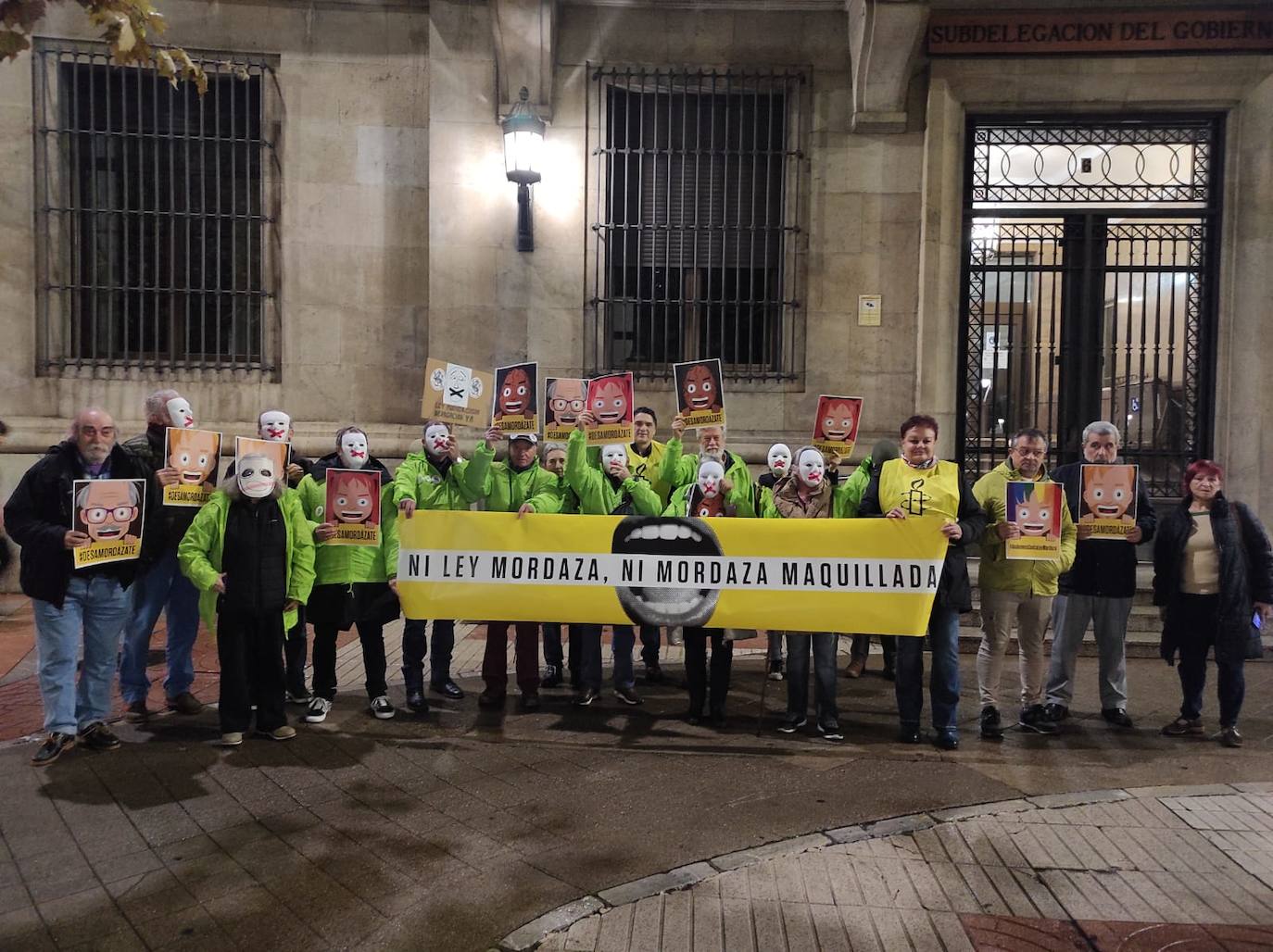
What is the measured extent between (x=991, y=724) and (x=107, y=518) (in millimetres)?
5581

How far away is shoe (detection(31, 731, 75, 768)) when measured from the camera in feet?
18.0

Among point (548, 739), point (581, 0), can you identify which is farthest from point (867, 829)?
point (581, 0)

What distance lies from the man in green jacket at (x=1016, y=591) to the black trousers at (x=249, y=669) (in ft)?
14.8

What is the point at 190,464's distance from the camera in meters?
5.95

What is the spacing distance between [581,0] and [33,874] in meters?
9.43

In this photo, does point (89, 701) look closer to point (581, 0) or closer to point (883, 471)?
point (883, 471)

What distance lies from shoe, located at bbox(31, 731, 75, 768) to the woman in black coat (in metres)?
6.92

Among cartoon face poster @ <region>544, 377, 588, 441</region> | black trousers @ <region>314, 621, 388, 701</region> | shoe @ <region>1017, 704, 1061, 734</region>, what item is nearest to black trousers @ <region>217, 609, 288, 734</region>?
black trousers @ <region>314, 621, 388, 701</region>

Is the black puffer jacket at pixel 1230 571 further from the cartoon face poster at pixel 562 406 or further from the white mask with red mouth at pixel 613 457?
the cartoon face poster at pixel 562 406

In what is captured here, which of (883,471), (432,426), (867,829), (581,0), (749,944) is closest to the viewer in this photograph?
(749,944)

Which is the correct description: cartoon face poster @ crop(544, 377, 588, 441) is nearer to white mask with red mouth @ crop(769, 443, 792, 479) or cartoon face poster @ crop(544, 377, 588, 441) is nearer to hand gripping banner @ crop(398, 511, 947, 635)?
hand gripping banner @ crop(398, 511, 947, 635)

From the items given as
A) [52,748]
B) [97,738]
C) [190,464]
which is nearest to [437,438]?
[190,464]

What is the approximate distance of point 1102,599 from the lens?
6520 mm

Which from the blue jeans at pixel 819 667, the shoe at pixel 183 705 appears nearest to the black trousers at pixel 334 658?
the shoe at pixel 183 705
